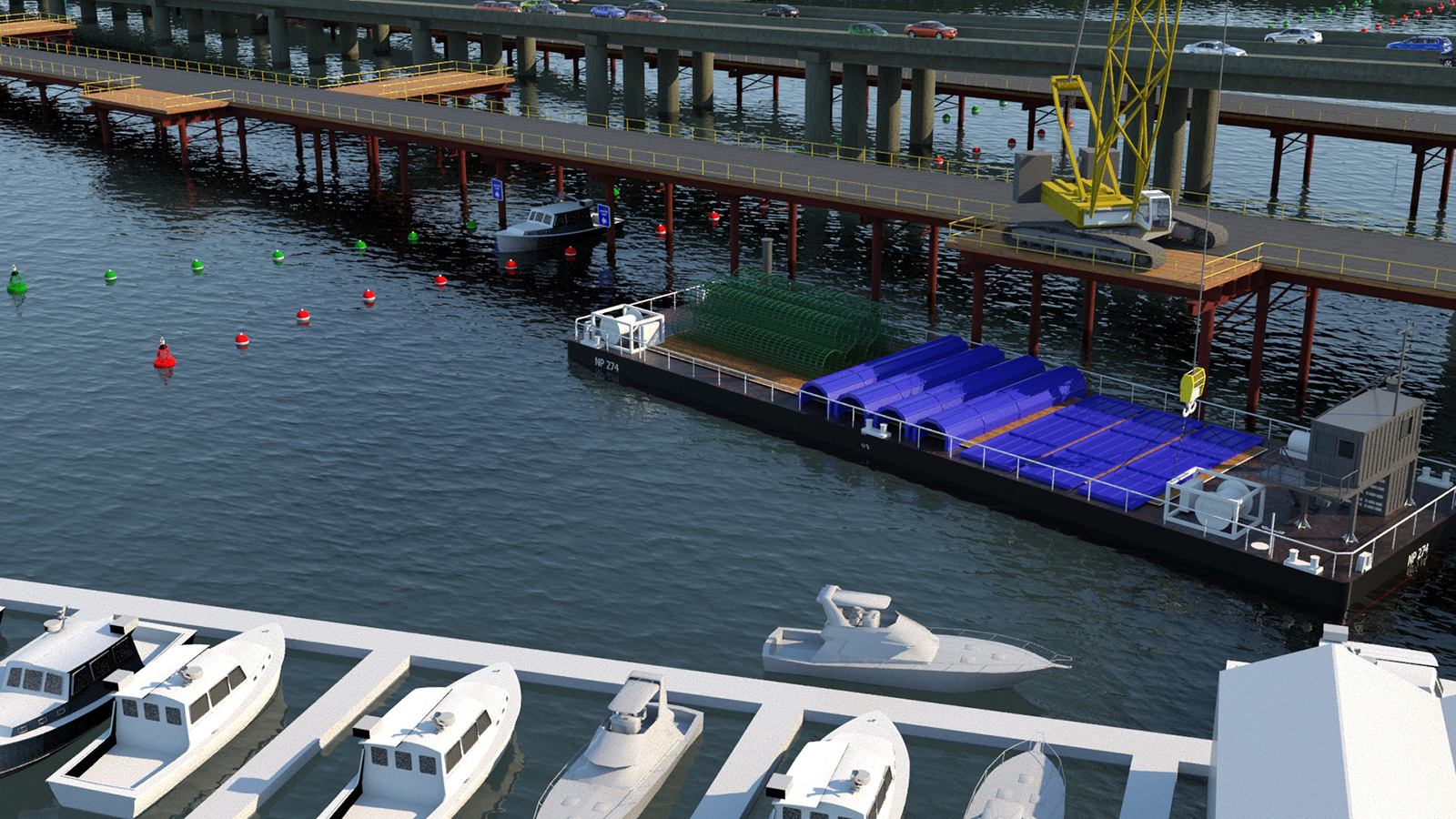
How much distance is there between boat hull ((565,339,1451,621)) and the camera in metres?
48.9

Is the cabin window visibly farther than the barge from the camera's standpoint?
No

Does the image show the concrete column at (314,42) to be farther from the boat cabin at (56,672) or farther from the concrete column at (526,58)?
the boat cabin at (56,672)

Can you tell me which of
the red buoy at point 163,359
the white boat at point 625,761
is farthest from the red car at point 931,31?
the white boat at point 625,761

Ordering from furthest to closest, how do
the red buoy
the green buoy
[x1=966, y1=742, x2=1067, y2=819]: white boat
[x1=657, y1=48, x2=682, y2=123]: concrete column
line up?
[x1=657, y1=48, x2=682, y2=123]: concrete column
the green buoy
the red buoy
[x1=966, y1=742, x2=1067, y2=819]: white boat

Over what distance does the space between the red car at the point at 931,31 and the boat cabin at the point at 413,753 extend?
284 feet

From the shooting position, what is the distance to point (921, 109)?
4641 inches

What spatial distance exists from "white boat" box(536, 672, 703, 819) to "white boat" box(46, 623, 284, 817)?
10.1m

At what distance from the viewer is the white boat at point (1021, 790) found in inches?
1448

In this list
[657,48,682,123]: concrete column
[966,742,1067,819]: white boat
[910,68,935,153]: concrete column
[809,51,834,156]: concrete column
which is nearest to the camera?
[966,742,1067,819]: white boat

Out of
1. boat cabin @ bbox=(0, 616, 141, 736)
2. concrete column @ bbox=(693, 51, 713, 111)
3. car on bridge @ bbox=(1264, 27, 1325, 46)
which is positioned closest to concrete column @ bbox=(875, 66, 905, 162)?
concrete column @ bbox=(693, 51, 713, 111)

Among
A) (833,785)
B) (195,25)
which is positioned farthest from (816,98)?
(195,25)

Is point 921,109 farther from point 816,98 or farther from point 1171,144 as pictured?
point 1171,144

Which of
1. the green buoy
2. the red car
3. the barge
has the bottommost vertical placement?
the barge

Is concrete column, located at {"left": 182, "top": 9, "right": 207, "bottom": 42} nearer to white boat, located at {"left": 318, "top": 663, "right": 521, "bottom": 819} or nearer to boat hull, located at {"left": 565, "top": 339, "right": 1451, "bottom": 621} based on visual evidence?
boat hull, located at {"left": 565, "top": 339, "right": 1451, "bottom": 621}
